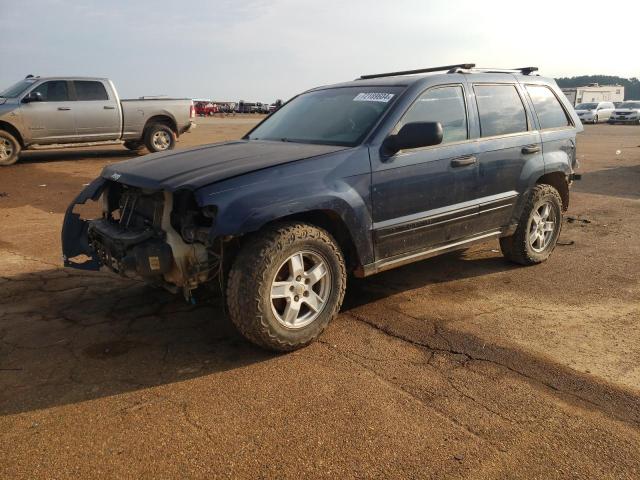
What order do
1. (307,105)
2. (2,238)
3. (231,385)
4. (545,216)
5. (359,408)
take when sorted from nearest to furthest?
(359,408) < (231,385) < (307,105) < (545,216) < (2,238)

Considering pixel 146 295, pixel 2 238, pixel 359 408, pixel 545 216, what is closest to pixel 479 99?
pixel 545 216

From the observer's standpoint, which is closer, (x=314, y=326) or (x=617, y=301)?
(x=314, y=326)

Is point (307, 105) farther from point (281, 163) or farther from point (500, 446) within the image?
point (500, 446)

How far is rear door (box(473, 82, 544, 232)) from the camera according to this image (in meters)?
4.70

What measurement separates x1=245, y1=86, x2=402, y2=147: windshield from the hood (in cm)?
19

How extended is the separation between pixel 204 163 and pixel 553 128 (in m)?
3.56

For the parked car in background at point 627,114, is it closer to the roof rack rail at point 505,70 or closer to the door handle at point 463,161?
the roof rack rail at point 505,70

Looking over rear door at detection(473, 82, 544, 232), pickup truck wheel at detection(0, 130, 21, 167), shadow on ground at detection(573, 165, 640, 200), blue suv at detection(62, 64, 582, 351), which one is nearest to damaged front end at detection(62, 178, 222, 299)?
blue suv at detection(62, 64, 582, 351)

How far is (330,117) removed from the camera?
4527mm

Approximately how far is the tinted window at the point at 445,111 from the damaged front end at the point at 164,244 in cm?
Answer: 182

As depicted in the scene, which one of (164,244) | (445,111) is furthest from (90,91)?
(164,244)

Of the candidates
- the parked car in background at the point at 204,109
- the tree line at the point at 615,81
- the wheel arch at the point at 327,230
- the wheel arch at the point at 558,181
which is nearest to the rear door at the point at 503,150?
the wheel arch at the point at 558,181

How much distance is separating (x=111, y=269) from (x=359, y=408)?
205 centimetres

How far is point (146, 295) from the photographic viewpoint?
4.68 m
